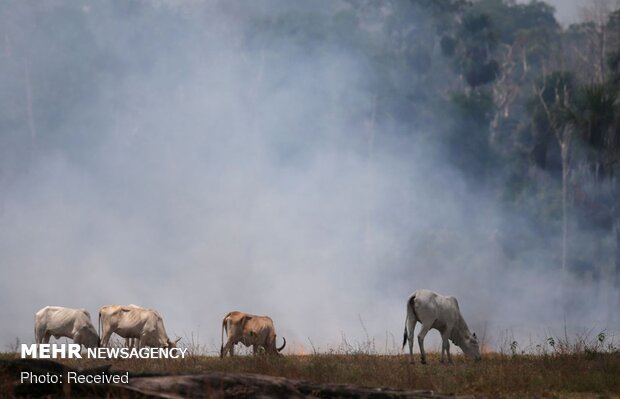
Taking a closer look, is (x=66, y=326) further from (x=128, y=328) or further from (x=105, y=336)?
(x=128, y=328)

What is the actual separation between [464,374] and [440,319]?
24.0 feet

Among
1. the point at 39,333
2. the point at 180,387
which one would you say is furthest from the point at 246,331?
the point at 180,387

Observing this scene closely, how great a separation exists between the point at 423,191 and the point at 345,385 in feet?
200

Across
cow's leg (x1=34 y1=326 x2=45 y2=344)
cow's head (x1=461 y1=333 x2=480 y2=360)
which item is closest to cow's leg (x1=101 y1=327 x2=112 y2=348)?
cow's leg (x1=34 y1=326 x2=45 y2=344)

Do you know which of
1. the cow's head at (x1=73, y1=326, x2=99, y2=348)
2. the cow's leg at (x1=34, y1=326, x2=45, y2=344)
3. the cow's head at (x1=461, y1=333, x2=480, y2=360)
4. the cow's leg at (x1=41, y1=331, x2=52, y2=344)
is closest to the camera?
the cow's head at (x1=461, y1=333, x2=480, y2=360)

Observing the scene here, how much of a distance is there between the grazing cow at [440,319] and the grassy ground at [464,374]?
376 centimetres

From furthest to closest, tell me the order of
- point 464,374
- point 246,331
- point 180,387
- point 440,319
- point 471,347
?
point 246,331, point 471,347, point 440,319, point 464,374, point 180,387

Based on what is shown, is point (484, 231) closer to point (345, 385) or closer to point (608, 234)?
point (608, 234)

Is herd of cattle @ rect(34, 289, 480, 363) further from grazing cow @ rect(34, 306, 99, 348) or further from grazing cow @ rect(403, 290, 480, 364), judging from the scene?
grazing cow @ rect(403, 290, 480, 364)

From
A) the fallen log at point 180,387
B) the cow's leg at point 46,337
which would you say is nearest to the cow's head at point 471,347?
the cow's leg at point 46,337

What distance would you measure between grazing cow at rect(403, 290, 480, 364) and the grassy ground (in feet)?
12.3

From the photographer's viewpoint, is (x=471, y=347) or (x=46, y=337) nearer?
(x=471, y=347)

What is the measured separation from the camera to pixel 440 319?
2397 cm

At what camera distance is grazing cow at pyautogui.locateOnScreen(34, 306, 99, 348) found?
1030 inches
